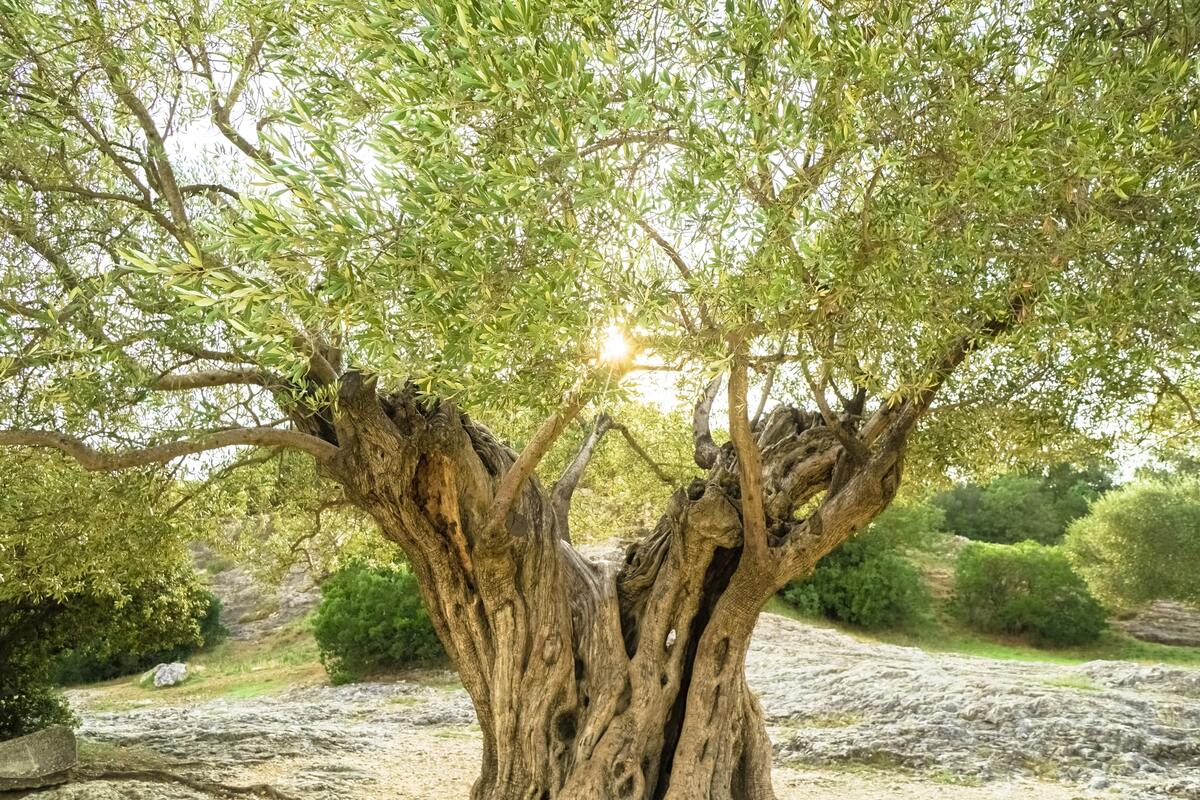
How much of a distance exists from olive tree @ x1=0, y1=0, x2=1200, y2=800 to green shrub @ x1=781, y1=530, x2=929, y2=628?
19674 millimetres

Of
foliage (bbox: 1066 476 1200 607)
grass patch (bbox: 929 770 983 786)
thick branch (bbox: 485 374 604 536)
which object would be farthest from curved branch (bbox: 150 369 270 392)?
foliage (bbox: 1066 476 1200 607)

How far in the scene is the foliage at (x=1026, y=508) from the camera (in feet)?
124

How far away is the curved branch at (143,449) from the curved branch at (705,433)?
4.17m

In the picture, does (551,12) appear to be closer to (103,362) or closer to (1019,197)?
(1019,197)

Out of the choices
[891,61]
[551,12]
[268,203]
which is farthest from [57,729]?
[891,61]

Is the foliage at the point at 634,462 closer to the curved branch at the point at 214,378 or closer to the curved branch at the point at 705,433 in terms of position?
the curved branch at the point at 705,433

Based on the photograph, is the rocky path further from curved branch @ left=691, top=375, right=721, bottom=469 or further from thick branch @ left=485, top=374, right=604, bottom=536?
thick branch @ left=485, top=374, right=604, bottom=536

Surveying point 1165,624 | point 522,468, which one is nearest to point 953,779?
point 522,468

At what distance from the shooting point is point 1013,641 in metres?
27.0

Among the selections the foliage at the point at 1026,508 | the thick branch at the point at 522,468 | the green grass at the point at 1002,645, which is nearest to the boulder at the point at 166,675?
the green grass at the point at 1002,645

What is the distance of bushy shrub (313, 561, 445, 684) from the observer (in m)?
20.7

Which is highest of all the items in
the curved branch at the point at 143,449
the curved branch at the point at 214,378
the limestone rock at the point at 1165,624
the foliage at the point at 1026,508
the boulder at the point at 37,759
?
the foliage at the point at 1026,508

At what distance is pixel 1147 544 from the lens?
2656 cm

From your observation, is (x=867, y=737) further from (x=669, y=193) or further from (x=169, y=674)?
(x=169, y=674)
